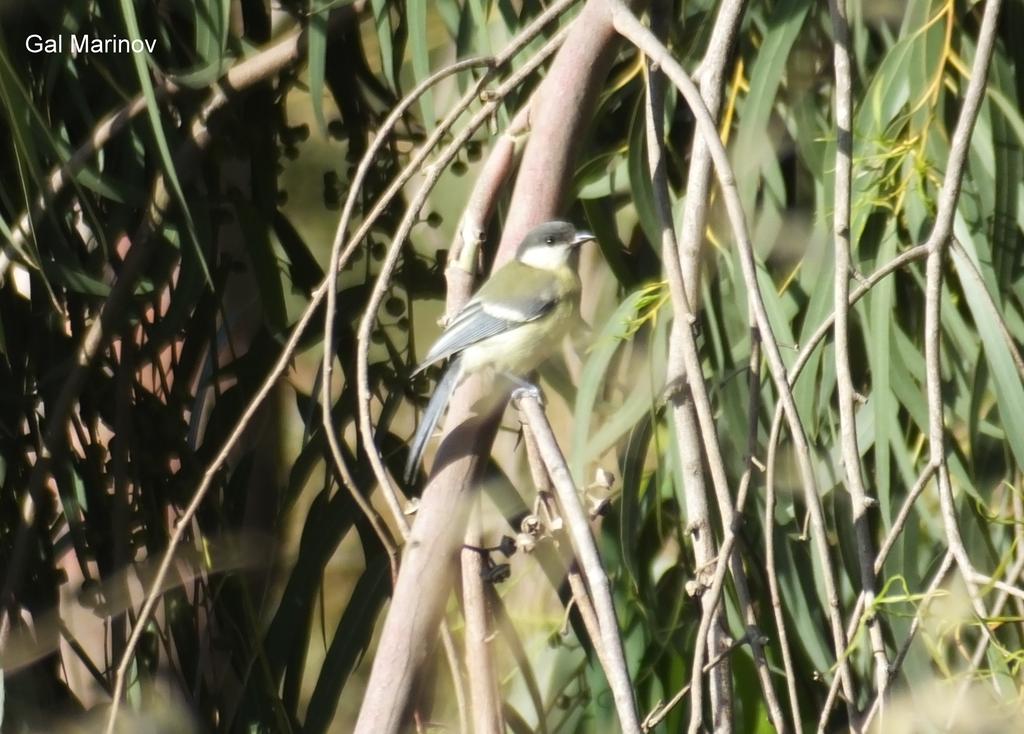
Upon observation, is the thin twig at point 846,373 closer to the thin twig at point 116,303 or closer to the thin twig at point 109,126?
the thin twig at point 109,126

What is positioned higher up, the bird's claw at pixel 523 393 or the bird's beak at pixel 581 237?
the bird's beak at pixel 581 237

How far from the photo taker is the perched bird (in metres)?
1.70

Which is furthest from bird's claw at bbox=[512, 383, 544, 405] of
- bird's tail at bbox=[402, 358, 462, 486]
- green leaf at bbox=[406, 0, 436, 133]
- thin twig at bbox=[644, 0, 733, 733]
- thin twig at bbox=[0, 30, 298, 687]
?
thin twig at bbox=[0, 30, 298, 687]

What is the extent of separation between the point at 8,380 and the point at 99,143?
0.41 meters

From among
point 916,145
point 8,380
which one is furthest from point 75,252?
point 916,145

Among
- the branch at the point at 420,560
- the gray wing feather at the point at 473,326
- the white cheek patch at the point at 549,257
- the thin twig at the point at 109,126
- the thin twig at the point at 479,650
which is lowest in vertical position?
the thin twig at the point at 479,650

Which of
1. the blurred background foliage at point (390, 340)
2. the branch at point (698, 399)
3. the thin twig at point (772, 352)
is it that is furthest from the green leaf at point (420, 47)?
the thin twig at point (772, 352)

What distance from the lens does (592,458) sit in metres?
1.93

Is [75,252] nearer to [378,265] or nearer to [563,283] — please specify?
[378,265]

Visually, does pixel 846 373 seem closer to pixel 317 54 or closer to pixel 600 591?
pixel 600 591

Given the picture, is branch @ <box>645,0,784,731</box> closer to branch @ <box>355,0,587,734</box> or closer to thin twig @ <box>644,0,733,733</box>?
thin twig @ <box>644,0,733,733</box>

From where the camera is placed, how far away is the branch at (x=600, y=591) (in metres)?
0.89

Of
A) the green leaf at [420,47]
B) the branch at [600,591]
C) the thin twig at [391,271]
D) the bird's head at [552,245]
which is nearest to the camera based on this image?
the branch at [600,591]

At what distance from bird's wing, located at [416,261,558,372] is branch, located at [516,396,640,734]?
42 cm
